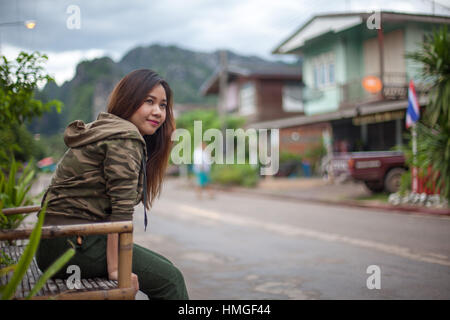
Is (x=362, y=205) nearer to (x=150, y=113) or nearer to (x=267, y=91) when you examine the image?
(x=150, y=113)

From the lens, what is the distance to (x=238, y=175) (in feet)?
75.2

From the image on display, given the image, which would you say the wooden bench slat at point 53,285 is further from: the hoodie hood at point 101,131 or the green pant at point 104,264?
the hoodie hood at point 101,131

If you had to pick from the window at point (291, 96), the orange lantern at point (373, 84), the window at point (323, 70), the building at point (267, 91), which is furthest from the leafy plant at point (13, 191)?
the window at point (291, 96)

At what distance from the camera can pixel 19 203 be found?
547cm

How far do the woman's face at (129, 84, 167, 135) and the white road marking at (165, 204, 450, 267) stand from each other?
4390 mm

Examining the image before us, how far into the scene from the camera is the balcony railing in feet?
59.1

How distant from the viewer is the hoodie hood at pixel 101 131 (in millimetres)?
2309

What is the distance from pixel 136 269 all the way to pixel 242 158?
23.7 meters

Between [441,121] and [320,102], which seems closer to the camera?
[441,121]

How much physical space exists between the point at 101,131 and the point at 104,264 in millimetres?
639

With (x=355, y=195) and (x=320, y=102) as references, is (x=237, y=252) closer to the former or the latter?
(x=355, y=195)

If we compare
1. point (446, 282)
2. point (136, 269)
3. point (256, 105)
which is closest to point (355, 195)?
point (446, 282)
